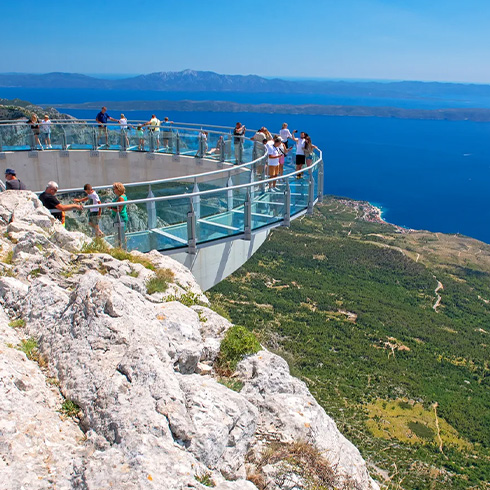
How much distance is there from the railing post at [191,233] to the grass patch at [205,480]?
21.3 feet

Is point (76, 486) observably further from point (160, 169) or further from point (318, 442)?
point (160, 169)

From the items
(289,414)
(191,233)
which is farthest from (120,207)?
(289,414)

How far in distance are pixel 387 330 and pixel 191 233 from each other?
73.7 metres

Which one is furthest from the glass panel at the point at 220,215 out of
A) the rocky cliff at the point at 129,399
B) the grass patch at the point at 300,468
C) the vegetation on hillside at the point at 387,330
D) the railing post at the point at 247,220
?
the vegetation on hillside at the point at 387,330

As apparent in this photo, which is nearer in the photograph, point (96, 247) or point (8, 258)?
point (8, 258)

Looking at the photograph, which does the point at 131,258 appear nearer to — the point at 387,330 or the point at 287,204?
the point at 287,204

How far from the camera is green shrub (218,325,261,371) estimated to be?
21.4ft

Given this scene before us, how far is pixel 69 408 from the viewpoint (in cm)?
473

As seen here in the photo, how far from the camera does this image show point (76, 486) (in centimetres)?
386

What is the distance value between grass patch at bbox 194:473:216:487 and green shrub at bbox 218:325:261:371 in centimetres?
207

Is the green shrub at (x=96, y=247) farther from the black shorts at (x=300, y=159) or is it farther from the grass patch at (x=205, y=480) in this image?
the black shorts at (x=300, y=159)

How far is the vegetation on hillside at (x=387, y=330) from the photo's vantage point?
168ft

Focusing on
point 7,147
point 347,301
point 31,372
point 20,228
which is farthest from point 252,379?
point 347,301

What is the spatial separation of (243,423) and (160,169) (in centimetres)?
1703
